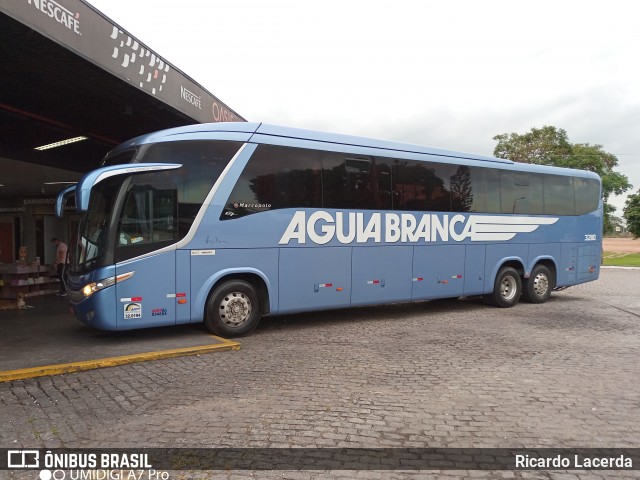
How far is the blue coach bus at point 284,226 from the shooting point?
7.19 m

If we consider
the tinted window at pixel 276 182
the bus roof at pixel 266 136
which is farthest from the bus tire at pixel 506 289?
the tinted window at pixel 276 182

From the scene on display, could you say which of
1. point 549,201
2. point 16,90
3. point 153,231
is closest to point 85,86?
point 16,90

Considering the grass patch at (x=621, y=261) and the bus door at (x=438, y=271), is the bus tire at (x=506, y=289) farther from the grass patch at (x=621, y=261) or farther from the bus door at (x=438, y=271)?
the grass patch at (x=621, y=261)

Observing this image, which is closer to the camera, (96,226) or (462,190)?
(96,226)

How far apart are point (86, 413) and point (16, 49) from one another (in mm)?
5674

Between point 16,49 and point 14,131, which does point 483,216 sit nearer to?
point 16,49

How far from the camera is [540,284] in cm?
1246

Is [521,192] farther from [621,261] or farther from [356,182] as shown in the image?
[621,261]

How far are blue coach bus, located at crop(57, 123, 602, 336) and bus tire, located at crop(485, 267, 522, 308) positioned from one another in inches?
1.4

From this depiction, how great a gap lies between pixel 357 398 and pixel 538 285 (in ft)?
29.9

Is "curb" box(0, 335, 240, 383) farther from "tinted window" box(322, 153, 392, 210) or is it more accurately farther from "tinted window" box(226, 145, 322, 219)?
"tinted window" box(322, 153, 392, 210)

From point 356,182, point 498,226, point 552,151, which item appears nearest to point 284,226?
point 356,182

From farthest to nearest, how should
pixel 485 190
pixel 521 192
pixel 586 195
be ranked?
pixel 586 195 → pixel 521 192 → pixel 485 190

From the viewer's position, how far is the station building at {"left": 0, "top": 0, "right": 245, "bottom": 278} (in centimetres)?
682
